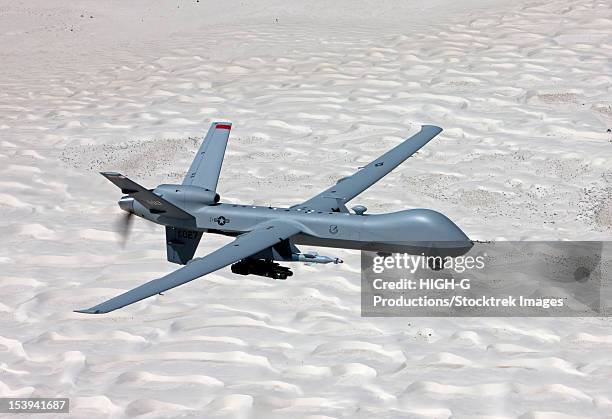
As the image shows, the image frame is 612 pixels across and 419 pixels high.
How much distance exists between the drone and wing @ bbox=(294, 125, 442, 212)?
0.15 ft

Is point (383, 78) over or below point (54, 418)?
over

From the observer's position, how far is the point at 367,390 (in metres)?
26.5

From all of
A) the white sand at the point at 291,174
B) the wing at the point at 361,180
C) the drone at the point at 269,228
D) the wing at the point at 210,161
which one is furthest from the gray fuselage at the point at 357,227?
the white sand at the point at 291,174

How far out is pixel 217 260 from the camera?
2719cm

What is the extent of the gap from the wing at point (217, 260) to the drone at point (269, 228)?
0.03 meters

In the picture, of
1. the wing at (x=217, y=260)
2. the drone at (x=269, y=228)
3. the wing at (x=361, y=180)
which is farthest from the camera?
the wing at (x=361, y=180)

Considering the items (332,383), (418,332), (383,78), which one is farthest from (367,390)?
(383,78)

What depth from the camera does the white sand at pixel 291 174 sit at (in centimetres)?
2700

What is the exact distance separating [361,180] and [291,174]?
7.22 m

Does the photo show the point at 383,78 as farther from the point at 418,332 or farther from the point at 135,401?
the point at 135,401

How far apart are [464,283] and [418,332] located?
3.21 m

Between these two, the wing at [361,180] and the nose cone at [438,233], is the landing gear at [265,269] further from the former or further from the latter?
the nose cone at [438,233]

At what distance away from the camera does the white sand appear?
2700 centimetres

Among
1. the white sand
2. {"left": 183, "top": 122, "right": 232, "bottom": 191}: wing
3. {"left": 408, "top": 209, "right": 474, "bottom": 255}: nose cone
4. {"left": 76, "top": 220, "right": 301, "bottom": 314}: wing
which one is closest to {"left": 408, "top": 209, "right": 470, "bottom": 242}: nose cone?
{"left": 408, "top": 209, "right": 474, "bottom": 255}: nose cone
